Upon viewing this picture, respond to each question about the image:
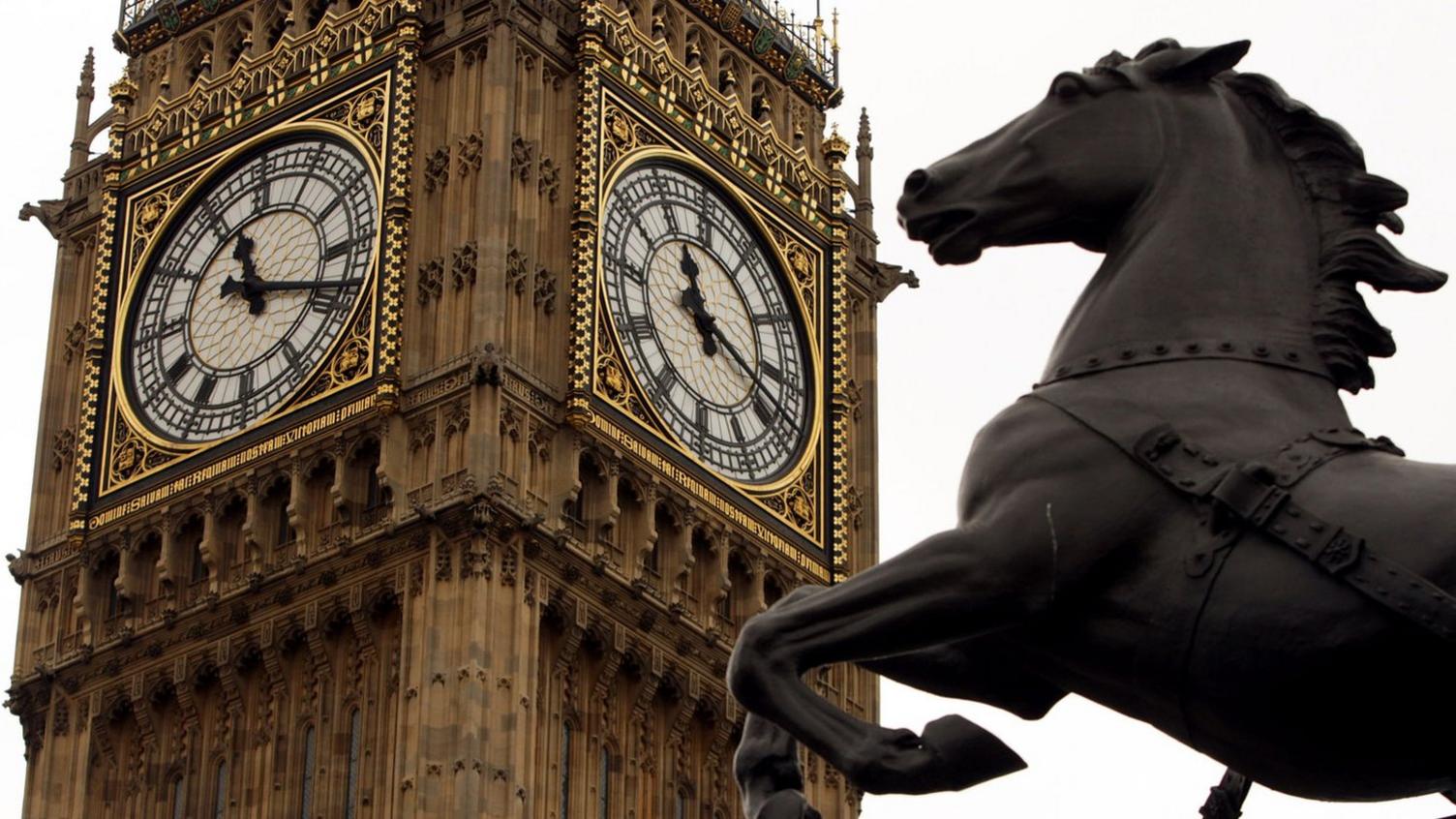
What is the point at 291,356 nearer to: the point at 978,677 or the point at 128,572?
the point at 128,572

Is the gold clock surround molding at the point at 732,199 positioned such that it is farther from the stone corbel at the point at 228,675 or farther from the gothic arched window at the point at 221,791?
the gothic arched window at the point at 221,791

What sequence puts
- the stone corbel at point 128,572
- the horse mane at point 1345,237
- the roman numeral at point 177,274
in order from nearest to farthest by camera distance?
the horse mane at point 1345,237
the stone corbel at point 128,572
the roman numeral at point 177,274

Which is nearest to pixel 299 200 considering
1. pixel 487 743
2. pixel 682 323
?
pixel 682 323

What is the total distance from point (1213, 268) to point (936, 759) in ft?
3.99

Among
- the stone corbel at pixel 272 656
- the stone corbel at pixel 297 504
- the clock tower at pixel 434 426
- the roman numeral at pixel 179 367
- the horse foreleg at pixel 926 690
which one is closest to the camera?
the horse foreleg at pixel 926 690

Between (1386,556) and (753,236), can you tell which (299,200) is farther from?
(1386,556)

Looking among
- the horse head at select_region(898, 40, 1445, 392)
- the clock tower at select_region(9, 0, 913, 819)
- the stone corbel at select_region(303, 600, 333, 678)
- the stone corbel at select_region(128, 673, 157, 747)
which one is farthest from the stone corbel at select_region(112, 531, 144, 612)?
the horse head at select_region(898, 40, 1445, 392)

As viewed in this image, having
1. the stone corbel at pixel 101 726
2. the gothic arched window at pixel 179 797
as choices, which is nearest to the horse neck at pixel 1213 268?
the gothic arched window at pixel 179 797

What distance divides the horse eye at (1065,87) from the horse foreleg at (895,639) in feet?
3.54

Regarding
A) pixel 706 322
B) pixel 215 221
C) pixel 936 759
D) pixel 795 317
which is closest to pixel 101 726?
pixel 215 221

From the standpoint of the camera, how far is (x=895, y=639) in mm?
7566

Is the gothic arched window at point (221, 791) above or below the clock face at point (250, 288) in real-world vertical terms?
below

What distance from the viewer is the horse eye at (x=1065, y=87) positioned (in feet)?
26.7

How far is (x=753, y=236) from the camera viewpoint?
4369cm
